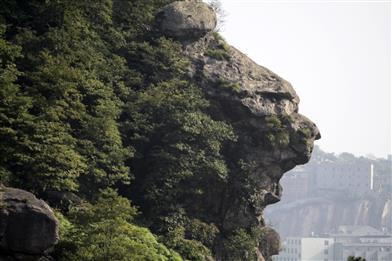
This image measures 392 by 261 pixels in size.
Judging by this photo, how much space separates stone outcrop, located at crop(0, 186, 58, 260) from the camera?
22.4m

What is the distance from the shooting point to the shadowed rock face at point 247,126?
3366cm

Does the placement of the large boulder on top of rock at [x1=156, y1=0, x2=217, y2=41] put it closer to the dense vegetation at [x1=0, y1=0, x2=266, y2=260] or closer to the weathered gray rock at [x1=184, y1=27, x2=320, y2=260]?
the dense vegetation at [x1=0, y1=0, x2=266, y2=260]

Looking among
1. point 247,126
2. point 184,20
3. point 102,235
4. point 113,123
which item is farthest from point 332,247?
point 102,235

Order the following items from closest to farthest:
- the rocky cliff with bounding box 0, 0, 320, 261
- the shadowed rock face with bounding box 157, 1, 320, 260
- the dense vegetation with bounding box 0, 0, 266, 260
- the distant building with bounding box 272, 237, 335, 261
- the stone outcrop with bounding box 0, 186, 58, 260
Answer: the stone outcrop with bounding box 0, 186, 58, 260
the rocky cliff with bounding box 0, 0, 320, 261
the dense vegetation with bounding box 0, 0, 266, 260
the shadowed rock face with bounding box 157, 1, 320, 260
the distant building with bounding box 272, 237, 335, 261

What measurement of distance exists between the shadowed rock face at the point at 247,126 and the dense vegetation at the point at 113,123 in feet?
1.67

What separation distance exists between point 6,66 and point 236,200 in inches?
430

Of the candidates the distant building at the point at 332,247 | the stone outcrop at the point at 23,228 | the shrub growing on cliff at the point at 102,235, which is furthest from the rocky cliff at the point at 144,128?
the distant building at the point at 332,247

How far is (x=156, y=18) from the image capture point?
1405 inches

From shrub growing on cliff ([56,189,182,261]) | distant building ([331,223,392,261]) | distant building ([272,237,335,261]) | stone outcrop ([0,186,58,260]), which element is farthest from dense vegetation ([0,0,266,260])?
distant building ([272,237,335,261])

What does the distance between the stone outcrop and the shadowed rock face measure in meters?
11.7

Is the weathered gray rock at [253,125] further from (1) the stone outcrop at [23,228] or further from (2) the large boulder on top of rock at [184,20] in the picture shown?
(1) the stone outcrop at [23,228]

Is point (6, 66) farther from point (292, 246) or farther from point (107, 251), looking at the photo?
point (292, 246)

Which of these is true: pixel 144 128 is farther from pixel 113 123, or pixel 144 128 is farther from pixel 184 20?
pixel 184 20

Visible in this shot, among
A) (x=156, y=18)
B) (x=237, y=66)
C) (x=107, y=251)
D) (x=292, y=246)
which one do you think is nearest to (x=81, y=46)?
(x=156, y=18)
